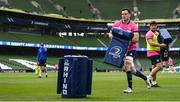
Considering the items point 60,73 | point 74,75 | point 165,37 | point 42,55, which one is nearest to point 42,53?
point 42,55

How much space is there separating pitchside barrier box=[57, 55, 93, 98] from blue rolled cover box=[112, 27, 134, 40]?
1.52m

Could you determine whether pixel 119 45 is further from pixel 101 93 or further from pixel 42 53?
pixel 42 53

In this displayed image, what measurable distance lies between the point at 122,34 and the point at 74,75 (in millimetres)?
2036

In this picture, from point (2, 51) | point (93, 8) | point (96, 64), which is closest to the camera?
point (2, 51)

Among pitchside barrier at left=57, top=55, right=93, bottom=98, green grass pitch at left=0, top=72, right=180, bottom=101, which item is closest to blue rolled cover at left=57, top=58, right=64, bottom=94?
pitchside barrier at left=57, top=55, right=93, bottom=98

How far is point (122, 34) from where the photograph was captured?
39.5 ft

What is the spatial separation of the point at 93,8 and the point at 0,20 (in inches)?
755

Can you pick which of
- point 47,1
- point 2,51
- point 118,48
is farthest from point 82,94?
point 47,1

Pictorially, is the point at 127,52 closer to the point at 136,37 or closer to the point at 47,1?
the point at 136,37

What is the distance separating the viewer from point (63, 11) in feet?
244

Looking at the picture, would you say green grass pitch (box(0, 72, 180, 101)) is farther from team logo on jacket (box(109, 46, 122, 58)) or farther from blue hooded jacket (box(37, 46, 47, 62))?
blue hooded jacket (box(37, 46, 47, 62))

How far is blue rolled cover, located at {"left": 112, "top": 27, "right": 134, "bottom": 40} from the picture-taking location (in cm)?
1199

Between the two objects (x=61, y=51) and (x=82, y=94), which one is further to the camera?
(x=61, y=51)

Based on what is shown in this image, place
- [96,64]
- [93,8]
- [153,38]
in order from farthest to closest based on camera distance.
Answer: [93,8] < [96,64] < [153,38]
